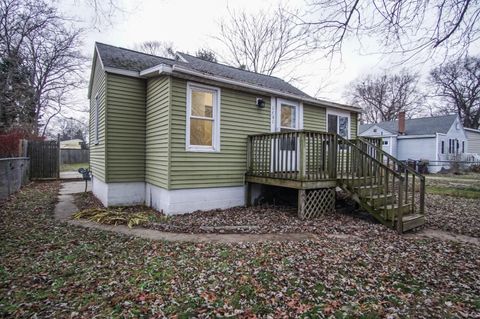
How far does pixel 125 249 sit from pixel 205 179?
119 inches

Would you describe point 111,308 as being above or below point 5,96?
below

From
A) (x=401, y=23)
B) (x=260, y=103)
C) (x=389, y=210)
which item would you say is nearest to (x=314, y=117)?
(x=260, y=103)

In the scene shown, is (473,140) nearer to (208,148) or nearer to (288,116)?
(288,116)

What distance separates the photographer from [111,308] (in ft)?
9.11

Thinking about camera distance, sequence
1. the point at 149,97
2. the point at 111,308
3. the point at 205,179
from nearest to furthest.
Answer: the point at 111,308, the point at 205,179, the point at 149,97

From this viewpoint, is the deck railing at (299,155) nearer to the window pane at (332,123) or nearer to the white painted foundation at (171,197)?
the white painted foundation at (171,197)

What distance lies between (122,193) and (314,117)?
6.46m

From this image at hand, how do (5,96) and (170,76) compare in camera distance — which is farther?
(5,96)

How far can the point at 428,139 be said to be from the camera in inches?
933

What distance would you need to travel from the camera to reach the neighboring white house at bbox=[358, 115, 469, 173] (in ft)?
76.8

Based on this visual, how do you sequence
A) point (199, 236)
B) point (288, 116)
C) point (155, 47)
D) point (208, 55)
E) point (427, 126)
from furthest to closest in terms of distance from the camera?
point (155, 47) → point (427, 126) → point (208, 55) → point (288, 116) → point (199, 236)

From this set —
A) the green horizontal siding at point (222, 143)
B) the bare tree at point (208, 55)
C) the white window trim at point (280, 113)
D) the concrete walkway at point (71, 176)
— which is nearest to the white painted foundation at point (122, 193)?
the green horizontal siding at point (222, 143)

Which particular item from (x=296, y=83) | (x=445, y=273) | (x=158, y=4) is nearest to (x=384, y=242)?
(x=445, y=273)

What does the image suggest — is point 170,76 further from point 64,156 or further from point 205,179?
point 64,156
